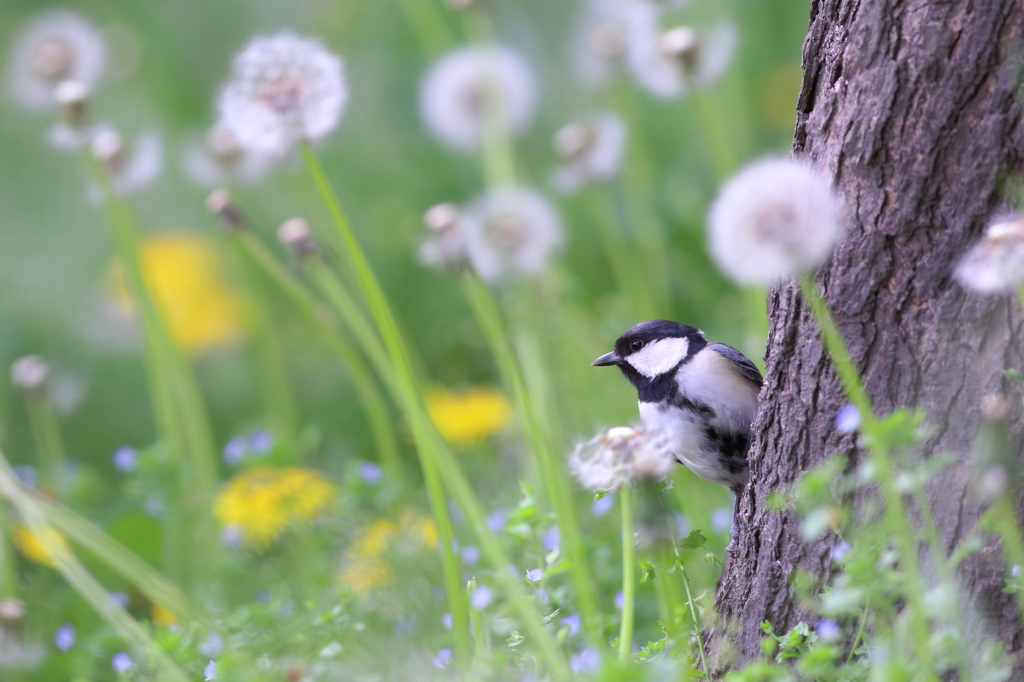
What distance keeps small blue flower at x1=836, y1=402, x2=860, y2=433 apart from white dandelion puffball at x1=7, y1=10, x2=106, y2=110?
194cm

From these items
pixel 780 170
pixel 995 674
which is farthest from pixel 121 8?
pixel 995 674

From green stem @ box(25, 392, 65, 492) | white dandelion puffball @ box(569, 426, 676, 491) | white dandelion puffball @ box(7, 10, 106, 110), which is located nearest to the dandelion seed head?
white dandelion puffball @ box(569, 426, 676, 491)

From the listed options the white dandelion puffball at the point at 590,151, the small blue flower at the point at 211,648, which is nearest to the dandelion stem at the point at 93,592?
the small blue flower at the point at 211,648

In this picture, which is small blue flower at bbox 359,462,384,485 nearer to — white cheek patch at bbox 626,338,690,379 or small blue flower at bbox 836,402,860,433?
white cheek patch at bbox 626,338,690,379

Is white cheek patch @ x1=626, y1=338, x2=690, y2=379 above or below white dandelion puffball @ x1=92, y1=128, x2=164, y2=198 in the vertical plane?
below

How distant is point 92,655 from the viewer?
183 centimetres

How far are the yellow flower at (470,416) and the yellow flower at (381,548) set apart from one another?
0.67 m

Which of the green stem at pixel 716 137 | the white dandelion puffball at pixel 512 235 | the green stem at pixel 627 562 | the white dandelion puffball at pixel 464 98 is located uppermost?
the white dandelion puffball at pixel 464 98

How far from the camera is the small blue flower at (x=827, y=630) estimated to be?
113 cm

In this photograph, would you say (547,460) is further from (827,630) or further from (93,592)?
(93,592)

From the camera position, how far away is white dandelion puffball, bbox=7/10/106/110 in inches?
98.0

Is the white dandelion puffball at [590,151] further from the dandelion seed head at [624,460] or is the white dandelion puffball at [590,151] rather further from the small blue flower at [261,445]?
the dandelion seed head at [624,460]

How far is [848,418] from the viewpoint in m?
1.10

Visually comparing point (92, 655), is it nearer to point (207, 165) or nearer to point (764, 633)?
point (764, 633)
